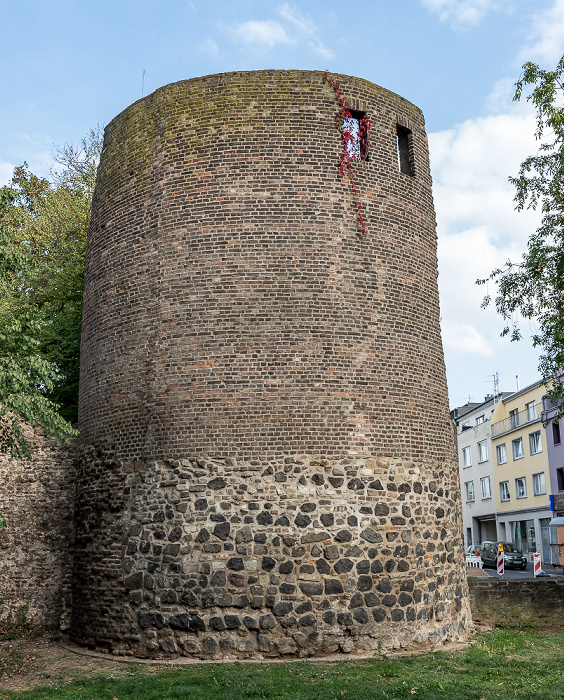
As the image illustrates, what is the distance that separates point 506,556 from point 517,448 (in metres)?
14.8

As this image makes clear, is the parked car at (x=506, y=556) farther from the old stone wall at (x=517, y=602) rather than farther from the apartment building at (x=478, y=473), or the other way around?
the old stone wall at (x=517, y=602)

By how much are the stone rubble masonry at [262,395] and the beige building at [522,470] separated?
3239cm

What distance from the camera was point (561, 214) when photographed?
50.6 ft

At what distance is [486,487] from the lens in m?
52.0

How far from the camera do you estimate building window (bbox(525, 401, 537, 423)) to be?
44.6 m

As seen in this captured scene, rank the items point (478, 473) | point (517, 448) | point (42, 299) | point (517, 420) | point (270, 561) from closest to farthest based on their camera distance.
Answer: point (270, 561) < point (42, 299) < point (517, 420) < point (517, 448) < point (478, 473)

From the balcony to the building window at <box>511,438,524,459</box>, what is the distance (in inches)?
33.3

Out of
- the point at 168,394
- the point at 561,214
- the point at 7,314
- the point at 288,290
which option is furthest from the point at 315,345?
the point at 7,314

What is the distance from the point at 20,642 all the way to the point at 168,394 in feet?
17.8

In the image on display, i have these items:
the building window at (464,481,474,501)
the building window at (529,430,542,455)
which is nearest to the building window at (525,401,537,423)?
the building window at (529,430,542,455)

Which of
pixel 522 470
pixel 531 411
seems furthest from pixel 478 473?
pixel 531 411

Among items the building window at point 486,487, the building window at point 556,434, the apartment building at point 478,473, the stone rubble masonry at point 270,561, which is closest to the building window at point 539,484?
the building window at point 556,434

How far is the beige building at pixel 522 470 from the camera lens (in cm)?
4319

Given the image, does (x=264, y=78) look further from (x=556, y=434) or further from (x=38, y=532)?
(x=556, y=434)
